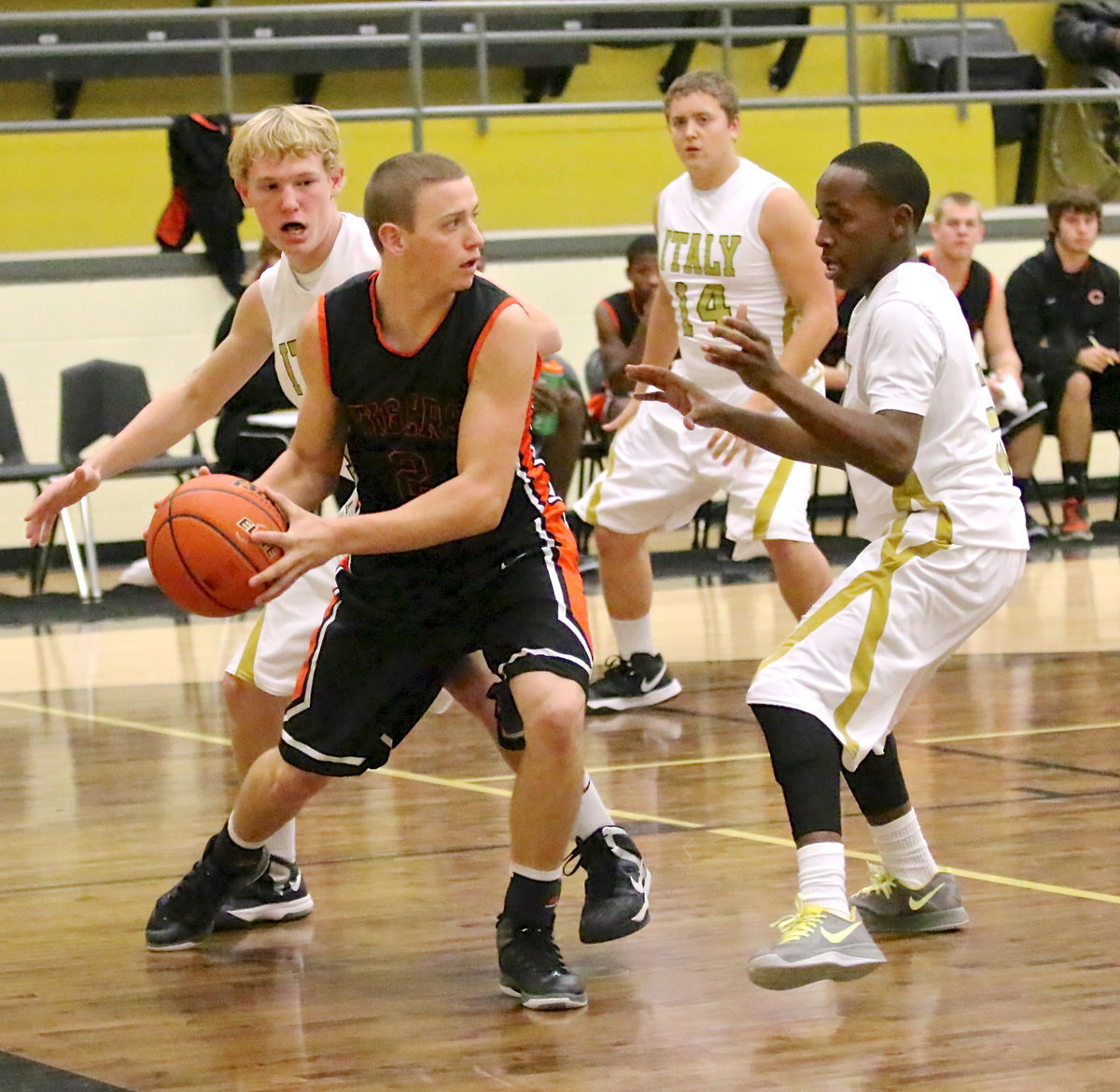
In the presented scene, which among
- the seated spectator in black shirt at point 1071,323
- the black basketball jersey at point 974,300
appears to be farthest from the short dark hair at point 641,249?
the seated spectator in black shirt at point 1071,323

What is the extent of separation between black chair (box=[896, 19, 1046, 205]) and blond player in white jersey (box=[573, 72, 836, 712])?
20.9ft

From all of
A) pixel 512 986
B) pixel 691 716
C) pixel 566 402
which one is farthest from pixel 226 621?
pixel 512 986

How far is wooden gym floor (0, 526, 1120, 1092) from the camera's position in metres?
3.08

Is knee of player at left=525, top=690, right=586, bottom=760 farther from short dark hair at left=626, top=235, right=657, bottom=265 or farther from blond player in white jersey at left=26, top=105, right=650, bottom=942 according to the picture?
short dark hair at left=626, top=235, right=657, bottom=265

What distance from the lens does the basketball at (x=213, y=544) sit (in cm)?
338

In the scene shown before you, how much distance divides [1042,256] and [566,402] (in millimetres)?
2862

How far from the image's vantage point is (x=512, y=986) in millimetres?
3422

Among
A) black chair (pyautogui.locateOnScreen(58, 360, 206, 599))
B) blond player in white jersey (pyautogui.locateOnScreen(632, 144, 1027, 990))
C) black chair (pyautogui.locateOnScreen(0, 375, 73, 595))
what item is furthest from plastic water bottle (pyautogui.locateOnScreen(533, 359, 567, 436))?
blond player in white jersey (pyautogui.locateOnScreen(632, 144, 1027, 990))

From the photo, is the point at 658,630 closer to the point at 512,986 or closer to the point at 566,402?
the point at 566,402

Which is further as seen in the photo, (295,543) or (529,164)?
(529,164)

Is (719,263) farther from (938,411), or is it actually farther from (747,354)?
(747,354)

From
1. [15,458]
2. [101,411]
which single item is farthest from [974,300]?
[15,458]

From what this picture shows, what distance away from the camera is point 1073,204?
1006cm

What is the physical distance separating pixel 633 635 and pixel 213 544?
304 centimetres
